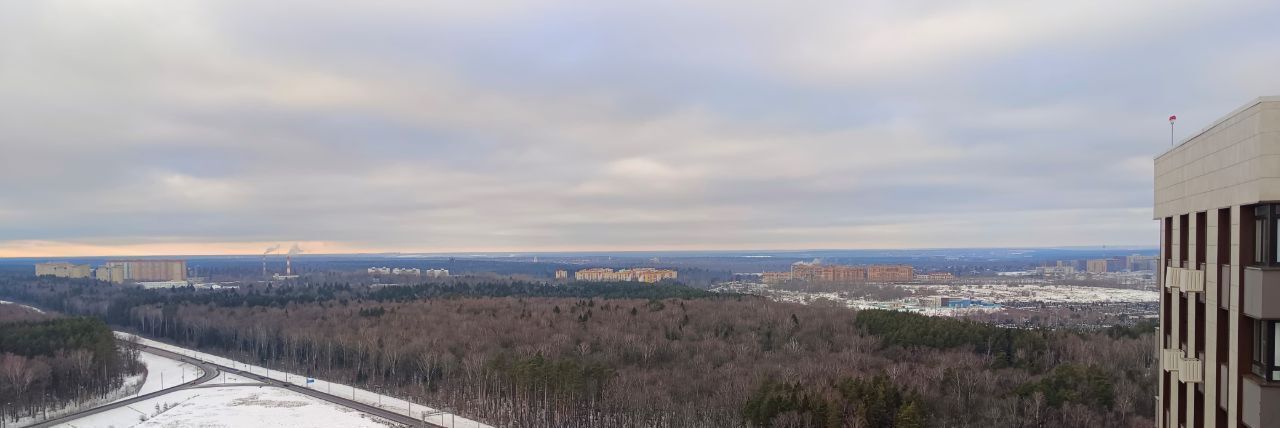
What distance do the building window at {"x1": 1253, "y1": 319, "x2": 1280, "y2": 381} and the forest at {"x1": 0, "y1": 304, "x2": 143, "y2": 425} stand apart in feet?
290

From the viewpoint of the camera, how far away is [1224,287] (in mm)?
15047

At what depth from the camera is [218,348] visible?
4943 inches

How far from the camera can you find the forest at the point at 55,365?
238 ft

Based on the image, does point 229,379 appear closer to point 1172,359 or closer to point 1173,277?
point 1172,359

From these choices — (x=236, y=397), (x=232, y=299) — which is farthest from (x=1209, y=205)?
(x=232, y=299)

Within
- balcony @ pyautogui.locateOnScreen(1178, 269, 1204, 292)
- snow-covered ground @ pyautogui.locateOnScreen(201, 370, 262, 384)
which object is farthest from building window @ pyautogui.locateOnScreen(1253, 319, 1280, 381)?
snow-covered ground @ pyautogui.locateOnScreen(201, 370, 262, 384)

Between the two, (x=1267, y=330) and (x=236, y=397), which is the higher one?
(x=1267, y=330)

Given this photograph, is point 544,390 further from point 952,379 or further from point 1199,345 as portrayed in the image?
point 1199,345

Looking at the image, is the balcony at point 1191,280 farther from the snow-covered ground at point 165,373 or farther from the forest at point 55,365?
the snow-covered ground at point 165,373

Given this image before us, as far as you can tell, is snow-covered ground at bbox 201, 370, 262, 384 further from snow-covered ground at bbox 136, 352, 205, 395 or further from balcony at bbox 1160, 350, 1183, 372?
balcony at bbox 1160, 350, 1183, 372

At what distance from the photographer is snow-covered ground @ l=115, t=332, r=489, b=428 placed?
69113mm

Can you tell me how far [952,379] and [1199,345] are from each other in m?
44.5

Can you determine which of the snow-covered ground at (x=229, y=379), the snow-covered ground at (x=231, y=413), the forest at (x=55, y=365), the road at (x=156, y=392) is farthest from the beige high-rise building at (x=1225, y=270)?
the snow-covered ground at (x=229, y=379)

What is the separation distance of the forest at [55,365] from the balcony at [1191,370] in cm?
8681
